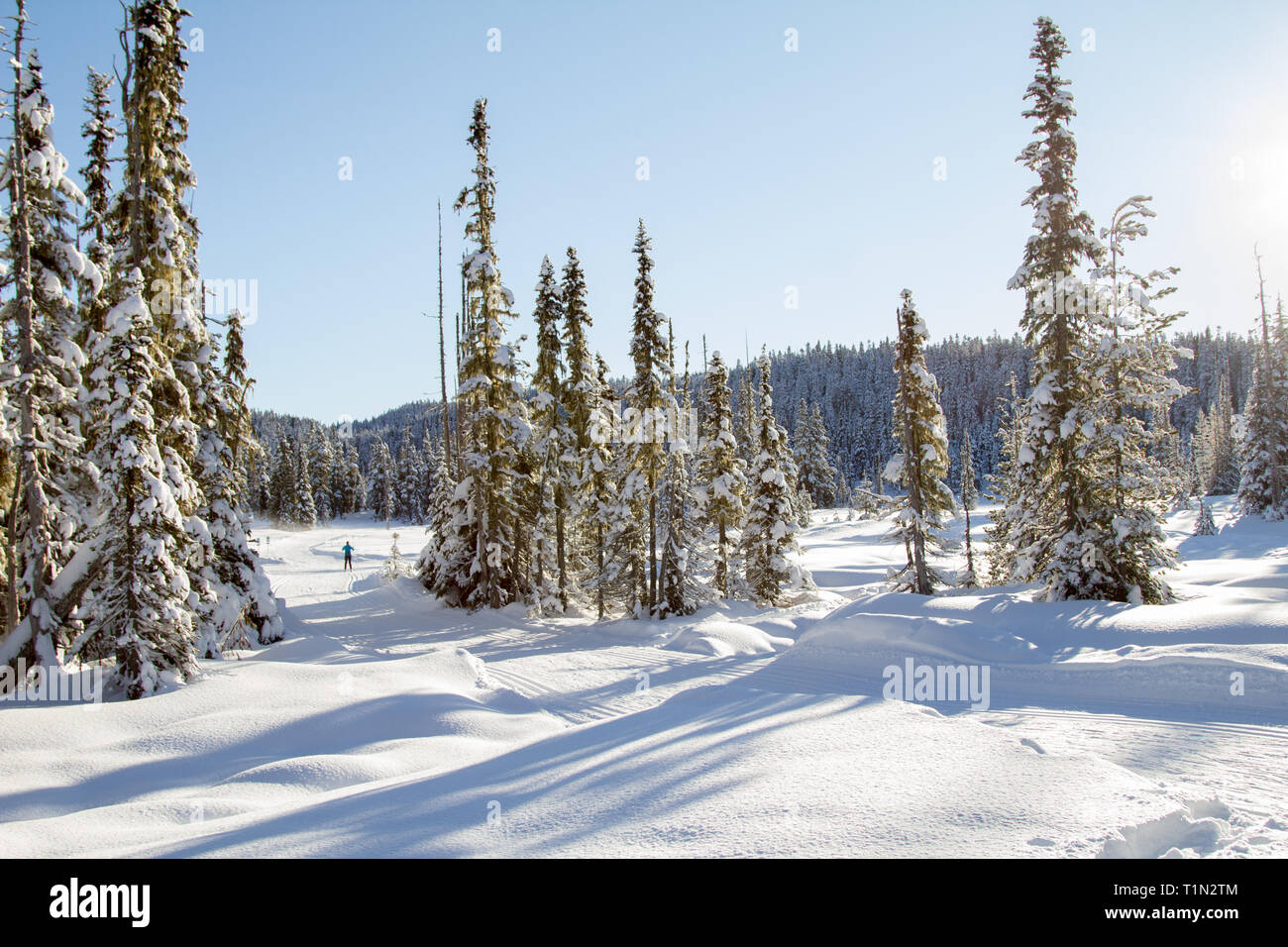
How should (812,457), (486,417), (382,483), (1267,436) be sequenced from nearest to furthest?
(486,417) < (1267,436) < (812,457) < (382,483)

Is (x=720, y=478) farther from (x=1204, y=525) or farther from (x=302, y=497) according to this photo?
(x=302, y=497)

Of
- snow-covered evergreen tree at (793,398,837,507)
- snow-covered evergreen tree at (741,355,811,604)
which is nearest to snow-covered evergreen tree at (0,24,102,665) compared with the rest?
snow-covered evergreen tree at (741,355,811,604)

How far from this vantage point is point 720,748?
290 inches

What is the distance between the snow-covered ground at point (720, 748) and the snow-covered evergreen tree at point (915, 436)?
7406 mm

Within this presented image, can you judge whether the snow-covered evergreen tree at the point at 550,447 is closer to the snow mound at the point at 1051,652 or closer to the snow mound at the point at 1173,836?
the snow mound at the point at 1051,652

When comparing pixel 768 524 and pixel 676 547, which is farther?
pixel 768 524

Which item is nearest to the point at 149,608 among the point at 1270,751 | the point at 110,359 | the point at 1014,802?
the point at 110,359

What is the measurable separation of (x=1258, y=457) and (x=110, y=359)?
60184 millimetres

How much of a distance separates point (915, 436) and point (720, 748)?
22269 mm

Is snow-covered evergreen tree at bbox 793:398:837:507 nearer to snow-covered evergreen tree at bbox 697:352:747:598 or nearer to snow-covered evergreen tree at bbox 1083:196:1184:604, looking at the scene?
snow-covered evergreen tree at bbox 697:352:747:598

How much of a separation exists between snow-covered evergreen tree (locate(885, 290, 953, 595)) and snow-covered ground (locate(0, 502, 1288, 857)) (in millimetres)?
7406

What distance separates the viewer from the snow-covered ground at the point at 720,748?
5047mm

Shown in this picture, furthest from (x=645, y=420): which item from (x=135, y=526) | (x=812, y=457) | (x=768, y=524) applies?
(x=812, y=457)
